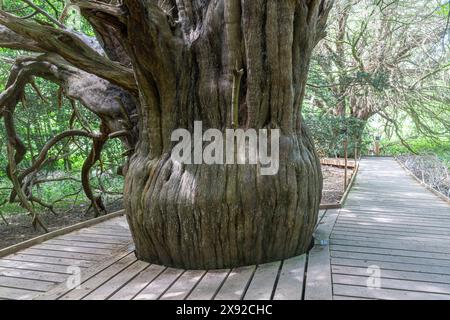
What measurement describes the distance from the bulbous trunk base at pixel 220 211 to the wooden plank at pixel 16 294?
34.0 inches

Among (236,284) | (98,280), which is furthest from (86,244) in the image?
(236,284)

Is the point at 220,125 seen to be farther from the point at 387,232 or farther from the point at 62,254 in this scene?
the point at 387,232

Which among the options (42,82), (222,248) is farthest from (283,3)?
(42,82)

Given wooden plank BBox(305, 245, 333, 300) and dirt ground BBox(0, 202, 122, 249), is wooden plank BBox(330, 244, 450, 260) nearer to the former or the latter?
wooden plank BBox(305, 245, 333, 300)

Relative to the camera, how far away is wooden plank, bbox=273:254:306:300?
2.34 metres

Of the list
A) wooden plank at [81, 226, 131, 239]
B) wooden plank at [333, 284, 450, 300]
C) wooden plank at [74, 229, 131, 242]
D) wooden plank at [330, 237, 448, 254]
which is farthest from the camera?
wooden plank at [81, 226, 131, 239]

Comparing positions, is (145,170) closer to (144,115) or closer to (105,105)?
(144,115)

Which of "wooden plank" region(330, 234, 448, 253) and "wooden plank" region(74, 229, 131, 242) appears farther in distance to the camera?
"wooden plank" region(74, 229, 131, 242)

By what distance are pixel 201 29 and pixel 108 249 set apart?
2.17 meters

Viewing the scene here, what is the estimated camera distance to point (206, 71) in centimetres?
301

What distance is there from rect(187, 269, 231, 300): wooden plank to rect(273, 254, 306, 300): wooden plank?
0.40 m

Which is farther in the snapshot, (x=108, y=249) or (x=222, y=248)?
(x=108, y=249)

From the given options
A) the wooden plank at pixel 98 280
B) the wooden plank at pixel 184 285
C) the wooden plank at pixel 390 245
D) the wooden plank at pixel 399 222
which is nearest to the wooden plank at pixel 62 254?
the wooden plank at pixel 98 280

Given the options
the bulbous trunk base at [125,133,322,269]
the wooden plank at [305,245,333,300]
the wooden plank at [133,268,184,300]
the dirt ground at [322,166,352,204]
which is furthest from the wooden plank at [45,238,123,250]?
the dirt ground at [322,166,352,204]
